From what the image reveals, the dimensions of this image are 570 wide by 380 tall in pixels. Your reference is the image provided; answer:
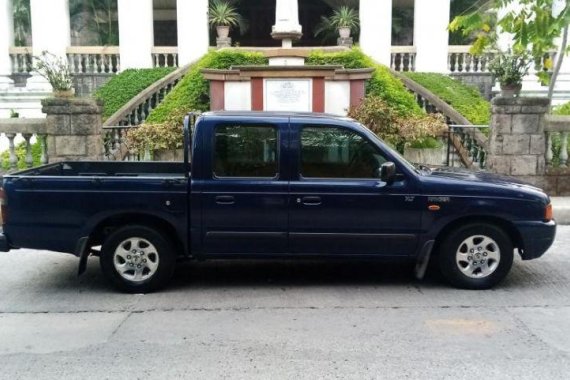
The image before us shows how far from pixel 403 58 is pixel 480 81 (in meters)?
2.74

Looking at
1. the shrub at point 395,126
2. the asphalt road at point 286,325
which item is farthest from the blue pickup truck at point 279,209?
the shrub at point 395,126

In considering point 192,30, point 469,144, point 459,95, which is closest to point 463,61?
point 459,95

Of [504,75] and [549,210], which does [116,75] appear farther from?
[549,210]

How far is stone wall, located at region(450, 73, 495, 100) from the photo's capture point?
20547mm

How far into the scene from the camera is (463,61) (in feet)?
69.5

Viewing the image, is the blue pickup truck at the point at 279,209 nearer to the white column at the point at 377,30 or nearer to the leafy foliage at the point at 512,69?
the leafy foliage at the point at 512,69

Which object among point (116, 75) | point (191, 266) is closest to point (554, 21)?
point (191, 266)

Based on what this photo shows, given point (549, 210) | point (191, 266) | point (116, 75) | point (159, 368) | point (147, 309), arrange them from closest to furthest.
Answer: point (159, 368)
point (147, 309)
point (549, 210)
point (191, 266)
point (116, 75)

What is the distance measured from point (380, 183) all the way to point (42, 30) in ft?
62.0

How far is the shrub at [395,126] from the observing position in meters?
11.2

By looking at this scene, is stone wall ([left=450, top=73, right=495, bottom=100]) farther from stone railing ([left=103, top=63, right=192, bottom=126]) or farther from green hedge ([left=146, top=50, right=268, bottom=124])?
stone railing ([left=103, top=63, right=192, bottom=126])

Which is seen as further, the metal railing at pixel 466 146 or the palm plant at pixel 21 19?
the palm plant at pixel 21 19

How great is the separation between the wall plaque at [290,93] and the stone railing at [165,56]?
30.5 ft

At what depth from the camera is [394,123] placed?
11.4 meters
